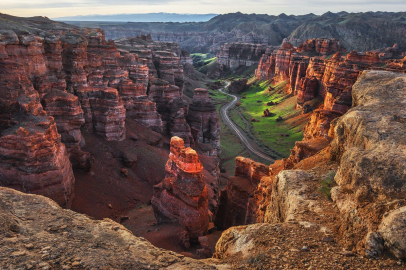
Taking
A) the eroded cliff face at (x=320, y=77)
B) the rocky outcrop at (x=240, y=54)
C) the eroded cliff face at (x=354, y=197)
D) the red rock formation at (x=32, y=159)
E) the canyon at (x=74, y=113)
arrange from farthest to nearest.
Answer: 1. the rocky outcrop at (x=240, y=54)
2. the eroded cliff face at (x=320, y=77)
3. the canyon at (x=74, y=113)
4. the red rock formation at (x=32, y=159)
5. the eroded cliff face at (x=354, y=197)

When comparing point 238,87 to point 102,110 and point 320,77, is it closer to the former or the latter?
point 320,77

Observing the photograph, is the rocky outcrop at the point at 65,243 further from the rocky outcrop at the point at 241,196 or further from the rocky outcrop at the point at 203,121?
the rocky outcrop at the point at 203,121

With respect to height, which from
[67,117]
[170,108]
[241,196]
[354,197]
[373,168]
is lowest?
[241,196]

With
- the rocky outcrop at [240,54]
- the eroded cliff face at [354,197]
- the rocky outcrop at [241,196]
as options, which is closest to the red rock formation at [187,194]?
the rocky outcrop at [241,196]

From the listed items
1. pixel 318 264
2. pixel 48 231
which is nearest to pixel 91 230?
pixel 48 231

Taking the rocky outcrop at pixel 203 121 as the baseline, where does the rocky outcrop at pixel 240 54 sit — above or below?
above

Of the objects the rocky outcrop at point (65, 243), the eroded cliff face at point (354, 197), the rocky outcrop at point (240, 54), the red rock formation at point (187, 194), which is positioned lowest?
the red rock formation at point (187, 194)

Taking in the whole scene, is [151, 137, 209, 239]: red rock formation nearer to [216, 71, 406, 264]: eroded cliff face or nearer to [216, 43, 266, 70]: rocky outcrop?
[216, 71, 406, 264]: eroded cliff face

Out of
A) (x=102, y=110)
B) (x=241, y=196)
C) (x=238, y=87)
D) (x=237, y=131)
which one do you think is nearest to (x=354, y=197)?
(x=241, y=196)
